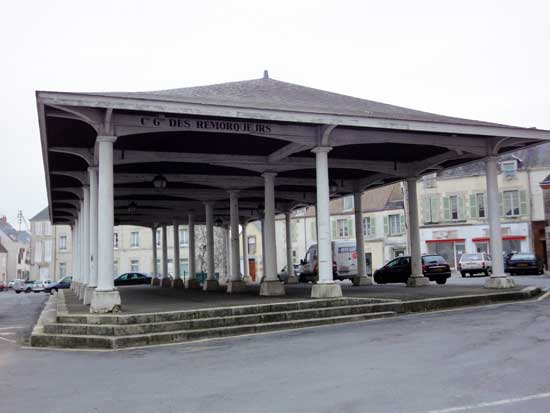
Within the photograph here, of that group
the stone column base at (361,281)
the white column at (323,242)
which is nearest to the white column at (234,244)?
the stone column base at (361,281)

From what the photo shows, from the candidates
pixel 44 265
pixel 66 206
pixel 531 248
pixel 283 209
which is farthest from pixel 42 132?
pixel 44 265

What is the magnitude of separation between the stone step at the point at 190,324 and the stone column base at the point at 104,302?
→ 82cm

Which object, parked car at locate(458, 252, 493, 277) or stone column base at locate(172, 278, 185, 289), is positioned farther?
parked car at locate(458, 252, 493, 277)

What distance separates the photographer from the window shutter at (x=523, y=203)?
44.3 m

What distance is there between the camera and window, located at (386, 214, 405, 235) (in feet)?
165

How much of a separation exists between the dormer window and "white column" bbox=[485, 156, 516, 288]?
93.3 ft

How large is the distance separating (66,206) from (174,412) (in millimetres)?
25954

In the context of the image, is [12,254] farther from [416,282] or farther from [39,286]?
[416,282]

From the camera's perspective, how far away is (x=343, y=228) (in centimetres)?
5384

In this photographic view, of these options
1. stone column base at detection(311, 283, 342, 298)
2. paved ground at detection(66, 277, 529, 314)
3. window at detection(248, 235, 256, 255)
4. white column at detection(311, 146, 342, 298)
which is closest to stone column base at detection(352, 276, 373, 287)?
paved ground at detection(66, 277, 529, 314)

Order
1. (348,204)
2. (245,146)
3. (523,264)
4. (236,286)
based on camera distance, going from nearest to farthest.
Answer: (245,146) → (236,286) → (523,264) → (348,204)

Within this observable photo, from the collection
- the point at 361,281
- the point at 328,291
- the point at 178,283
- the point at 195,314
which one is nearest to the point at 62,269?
the point at 178,283

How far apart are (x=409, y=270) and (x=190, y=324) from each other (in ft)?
57.0

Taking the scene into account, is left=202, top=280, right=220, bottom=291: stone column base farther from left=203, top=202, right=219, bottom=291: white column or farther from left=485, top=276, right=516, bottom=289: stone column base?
left=485, top=276, right=516, bottom=289: stone column base
